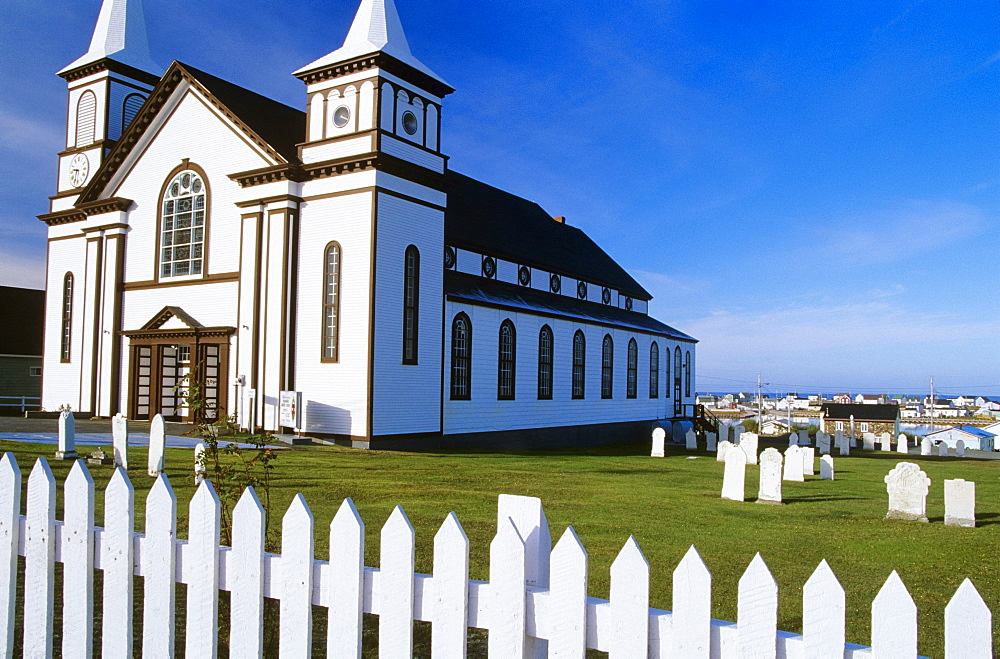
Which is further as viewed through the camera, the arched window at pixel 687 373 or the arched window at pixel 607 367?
the arched window at pixel 687 373

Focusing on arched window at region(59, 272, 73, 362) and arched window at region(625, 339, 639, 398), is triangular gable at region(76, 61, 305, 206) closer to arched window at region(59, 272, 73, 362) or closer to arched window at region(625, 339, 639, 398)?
arched window at region(59, 272, 73, 362)

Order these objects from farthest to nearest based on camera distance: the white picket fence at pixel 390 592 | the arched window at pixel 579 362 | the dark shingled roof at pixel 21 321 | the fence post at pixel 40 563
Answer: the dark shingled roof at pixel 21 321 → the arched window at pixel 579 362 → the fence post at pixel 40 563 → the white picket fence at pixel 390 592

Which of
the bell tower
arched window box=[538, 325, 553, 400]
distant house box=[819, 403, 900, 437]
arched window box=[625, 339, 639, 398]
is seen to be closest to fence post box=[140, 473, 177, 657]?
arched window box=[538, 325, 553, 400]

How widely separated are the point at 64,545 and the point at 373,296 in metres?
18.5

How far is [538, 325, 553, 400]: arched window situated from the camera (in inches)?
1208

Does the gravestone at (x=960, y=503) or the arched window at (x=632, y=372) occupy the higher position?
the arched window at (x=632, y=372)

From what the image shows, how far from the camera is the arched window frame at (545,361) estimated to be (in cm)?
3069

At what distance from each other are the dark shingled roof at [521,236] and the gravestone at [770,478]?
1464 cm

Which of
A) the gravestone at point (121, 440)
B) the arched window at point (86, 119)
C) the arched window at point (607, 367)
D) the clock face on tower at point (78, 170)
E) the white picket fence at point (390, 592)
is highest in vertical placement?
the arched window at point (86, 119)

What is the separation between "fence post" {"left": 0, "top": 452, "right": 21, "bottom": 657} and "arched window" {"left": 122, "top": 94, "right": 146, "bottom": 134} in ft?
98.3

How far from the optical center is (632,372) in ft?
126

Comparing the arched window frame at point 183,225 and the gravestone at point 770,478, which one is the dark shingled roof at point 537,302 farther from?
the gravestone at point 770,478

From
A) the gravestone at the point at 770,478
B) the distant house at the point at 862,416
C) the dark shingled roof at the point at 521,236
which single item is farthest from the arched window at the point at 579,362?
the distant house at the point at 862,416

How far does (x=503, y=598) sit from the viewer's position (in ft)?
9.80
